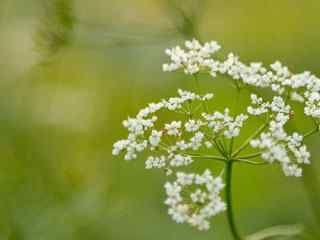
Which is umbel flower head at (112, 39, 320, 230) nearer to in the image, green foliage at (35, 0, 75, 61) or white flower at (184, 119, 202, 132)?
white flower at (184, 119, 202, 132)

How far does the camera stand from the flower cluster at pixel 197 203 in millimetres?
1393

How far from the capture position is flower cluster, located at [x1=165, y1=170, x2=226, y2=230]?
4.57 ft

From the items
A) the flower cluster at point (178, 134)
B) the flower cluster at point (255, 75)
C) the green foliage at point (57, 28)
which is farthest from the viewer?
the green foliage at point (57, 28)

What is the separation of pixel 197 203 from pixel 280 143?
212 mm

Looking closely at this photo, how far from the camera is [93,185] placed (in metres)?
2.67

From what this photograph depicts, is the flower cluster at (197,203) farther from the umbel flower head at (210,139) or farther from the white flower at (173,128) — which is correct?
the white flower at (173,128)

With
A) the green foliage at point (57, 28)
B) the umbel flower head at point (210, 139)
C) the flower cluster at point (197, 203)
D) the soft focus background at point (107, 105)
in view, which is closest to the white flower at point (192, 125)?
the umbel flower head at point (210, 139)

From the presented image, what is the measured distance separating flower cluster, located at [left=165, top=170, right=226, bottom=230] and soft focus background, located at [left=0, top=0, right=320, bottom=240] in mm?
369

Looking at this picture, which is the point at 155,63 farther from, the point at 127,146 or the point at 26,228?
the point at 127,146

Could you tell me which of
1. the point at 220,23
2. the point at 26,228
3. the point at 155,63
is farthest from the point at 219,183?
the point at 220,23

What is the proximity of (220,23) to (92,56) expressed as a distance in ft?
2.83

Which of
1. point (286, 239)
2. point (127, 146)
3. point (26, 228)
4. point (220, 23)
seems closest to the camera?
point (127, 146)

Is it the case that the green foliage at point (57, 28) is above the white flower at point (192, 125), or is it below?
above

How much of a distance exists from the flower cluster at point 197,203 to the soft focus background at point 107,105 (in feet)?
1.21
